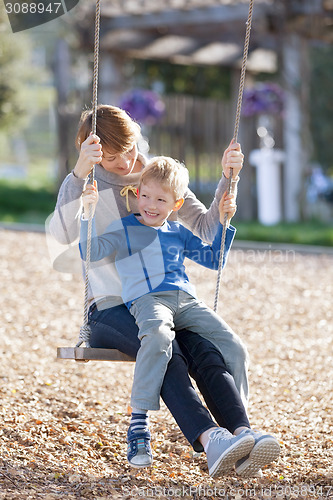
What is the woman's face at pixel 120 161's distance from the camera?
274 cm

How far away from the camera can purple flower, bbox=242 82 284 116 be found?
9.84 metres

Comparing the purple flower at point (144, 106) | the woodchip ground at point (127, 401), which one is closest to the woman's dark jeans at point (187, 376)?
the woodchip ground at point (127, 401)

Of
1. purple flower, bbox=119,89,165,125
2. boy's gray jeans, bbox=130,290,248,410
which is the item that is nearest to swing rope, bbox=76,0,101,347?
boy's gray jeans, bbox=130,290,248,410

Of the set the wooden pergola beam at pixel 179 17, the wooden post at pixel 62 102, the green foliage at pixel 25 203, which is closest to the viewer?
the wooden pergola beam at pixel 179 17

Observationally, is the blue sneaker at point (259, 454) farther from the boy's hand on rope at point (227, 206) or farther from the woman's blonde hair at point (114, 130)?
the woman's blonde hair at point (114, 130)

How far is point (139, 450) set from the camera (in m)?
2.38

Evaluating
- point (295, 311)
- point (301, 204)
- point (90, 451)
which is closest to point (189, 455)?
point (90, 451)

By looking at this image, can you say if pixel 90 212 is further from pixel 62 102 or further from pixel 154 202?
pixel 62 102

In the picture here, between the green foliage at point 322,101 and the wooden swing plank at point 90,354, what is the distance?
16.1m

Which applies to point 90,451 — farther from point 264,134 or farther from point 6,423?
point 264,134

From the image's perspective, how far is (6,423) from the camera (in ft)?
9.78

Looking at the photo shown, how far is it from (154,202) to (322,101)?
53.4 ft

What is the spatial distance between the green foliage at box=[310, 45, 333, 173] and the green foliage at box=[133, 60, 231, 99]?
2.95m

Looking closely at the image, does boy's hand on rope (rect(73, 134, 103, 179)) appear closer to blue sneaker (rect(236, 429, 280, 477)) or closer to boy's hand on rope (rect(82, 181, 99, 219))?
boy's hand on rope (rect(82, 181, 99, 219))
